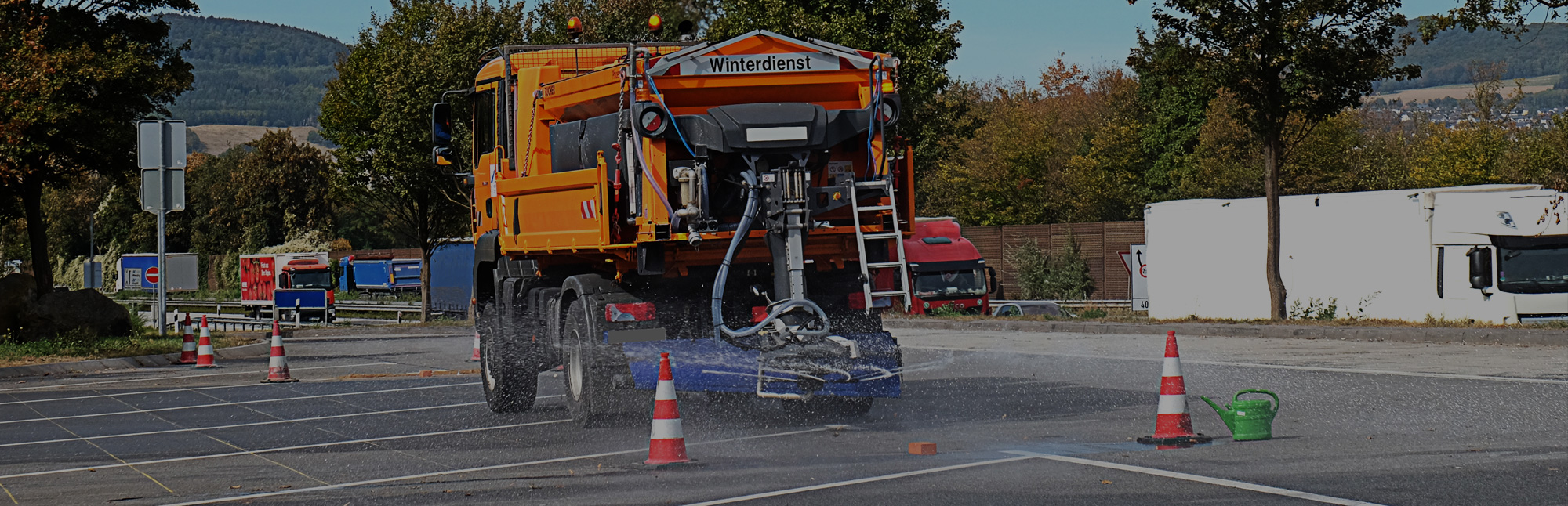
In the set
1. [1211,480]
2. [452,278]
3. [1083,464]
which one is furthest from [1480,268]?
[452,278]

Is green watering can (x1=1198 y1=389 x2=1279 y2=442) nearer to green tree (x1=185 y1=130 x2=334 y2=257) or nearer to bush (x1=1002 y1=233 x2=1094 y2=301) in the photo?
bush (x1=1002 y1=233 x2=1094 y2=301)

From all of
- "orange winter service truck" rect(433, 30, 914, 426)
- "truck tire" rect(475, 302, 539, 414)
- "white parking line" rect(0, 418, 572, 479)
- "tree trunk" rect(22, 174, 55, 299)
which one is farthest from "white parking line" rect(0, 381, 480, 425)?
"tree trunk" rect(22, 174, 55, 299)

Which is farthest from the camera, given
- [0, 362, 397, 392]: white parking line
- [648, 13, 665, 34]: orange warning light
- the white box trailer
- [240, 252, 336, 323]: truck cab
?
[240, 252, 336, 323]: truck cab

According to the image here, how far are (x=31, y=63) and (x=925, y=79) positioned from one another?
62.1 feet

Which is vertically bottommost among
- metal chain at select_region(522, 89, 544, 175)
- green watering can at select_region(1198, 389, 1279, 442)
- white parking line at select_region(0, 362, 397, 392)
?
white parking line at select_region(0, 362, 397, 392)

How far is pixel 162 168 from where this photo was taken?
20625 mm

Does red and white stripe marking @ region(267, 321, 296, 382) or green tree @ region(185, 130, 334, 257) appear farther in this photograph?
A: green tree @ region(185, 130, 334, 257)

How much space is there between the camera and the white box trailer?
2398 cm

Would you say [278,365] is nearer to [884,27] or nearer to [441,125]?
[441,125]

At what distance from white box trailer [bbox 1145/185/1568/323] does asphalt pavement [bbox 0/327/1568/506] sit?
777 centimetres

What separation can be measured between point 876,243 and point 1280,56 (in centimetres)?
1650

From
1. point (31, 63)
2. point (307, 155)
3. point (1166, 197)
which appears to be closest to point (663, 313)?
point (31, 63)

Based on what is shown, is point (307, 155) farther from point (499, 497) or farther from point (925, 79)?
point (499, 497)

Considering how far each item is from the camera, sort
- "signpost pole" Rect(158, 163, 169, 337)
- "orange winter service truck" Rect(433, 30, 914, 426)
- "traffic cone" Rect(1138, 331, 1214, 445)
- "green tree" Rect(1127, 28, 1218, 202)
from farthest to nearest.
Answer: "green tree" Rect(1127, 28, 1218, 202)
"signpost pole" Rect(158, 163, 169, 337)
"orange winter service truck" Rect(433, 30, 914, 426)
"traffic cone" Rect(1138, 331, 1214, 445)
